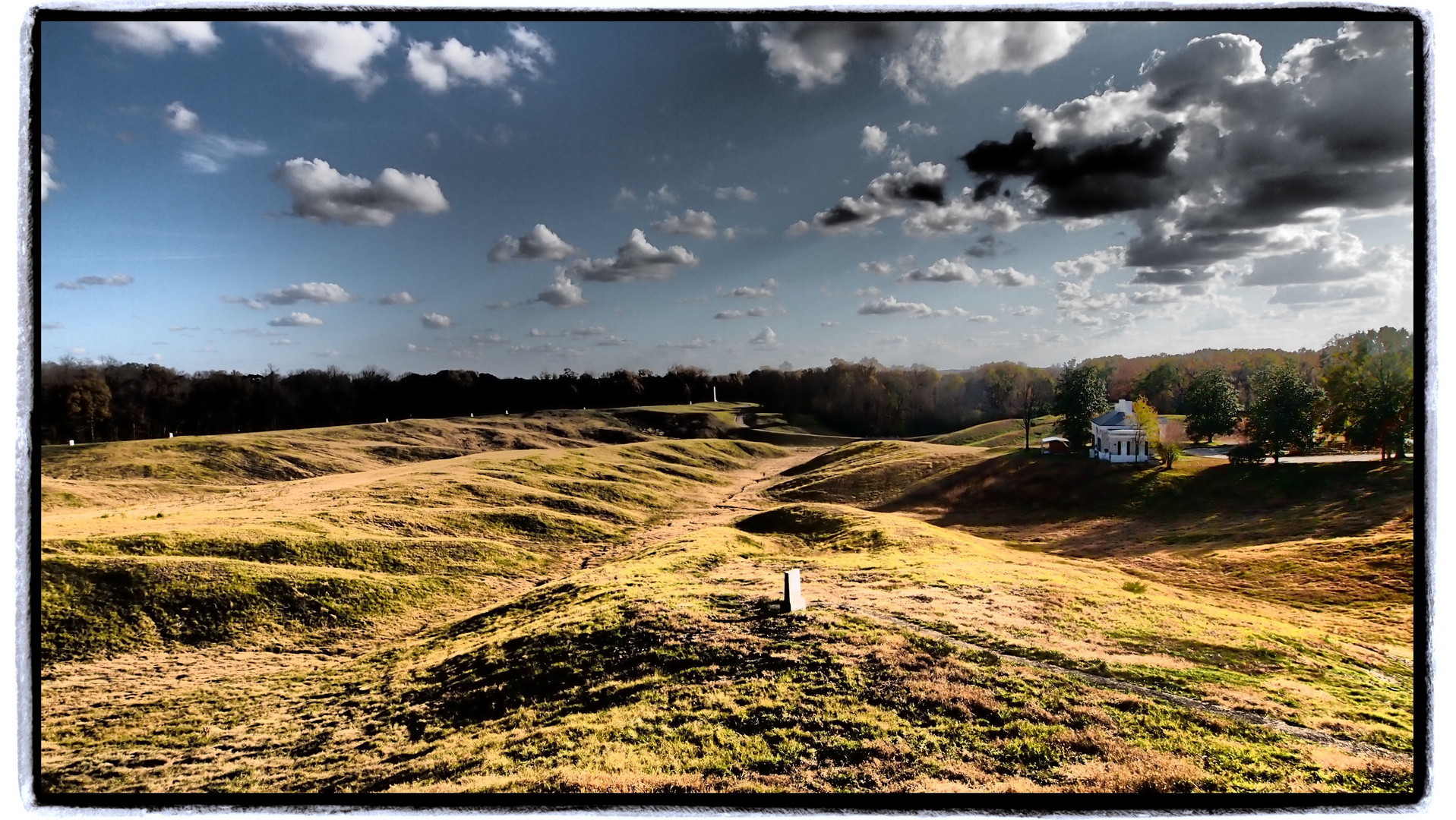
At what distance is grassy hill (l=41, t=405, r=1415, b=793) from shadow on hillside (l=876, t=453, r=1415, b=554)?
0.35 m

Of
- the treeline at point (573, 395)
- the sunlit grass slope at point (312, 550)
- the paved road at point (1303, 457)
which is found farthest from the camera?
the treeline at point (573, 395)

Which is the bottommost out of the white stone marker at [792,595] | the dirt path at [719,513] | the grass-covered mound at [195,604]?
the dirt path at [719,513]

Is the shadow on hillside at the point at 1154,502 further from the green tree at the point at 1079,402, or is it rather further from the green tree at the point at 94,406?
the green tree at the point at 94,406

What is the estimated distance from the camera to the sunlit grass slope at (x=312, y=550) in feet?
60.4

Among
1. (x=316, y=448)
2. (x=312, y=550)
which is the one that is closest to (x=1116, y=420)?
(x=312, y=550)

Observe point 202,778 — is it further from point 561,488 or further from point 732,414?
point 732,414

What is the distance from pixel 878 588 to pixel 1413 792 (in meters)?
11.1

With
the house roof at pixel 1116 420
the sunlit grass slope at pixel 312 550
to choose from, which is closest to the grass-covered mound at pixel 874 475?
the house roof at pixel 1116 420

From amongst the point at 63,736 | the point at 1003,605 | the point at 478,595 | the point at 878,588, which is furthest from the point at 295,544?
the point at 1003,605

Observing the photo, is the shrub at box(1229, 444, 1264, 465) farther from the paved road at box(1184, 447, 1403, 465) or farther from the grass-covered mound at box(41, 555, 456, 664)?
the grass-covered mound at box(41, 555, 456, 664)

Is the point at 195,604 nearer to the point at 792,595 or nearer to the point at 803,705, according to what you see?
the point at 792,595

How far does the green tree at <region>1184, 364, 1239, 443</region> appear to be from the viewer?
42.7 m

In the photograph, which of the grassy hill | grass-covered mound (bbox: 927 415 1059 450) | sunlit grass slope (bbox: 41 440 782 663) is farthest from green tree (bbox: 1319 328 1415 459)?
grass-covered mound (bbox: 927 415 1059 450)

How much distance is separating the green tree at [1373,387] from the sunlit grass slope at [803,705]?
5353mm
